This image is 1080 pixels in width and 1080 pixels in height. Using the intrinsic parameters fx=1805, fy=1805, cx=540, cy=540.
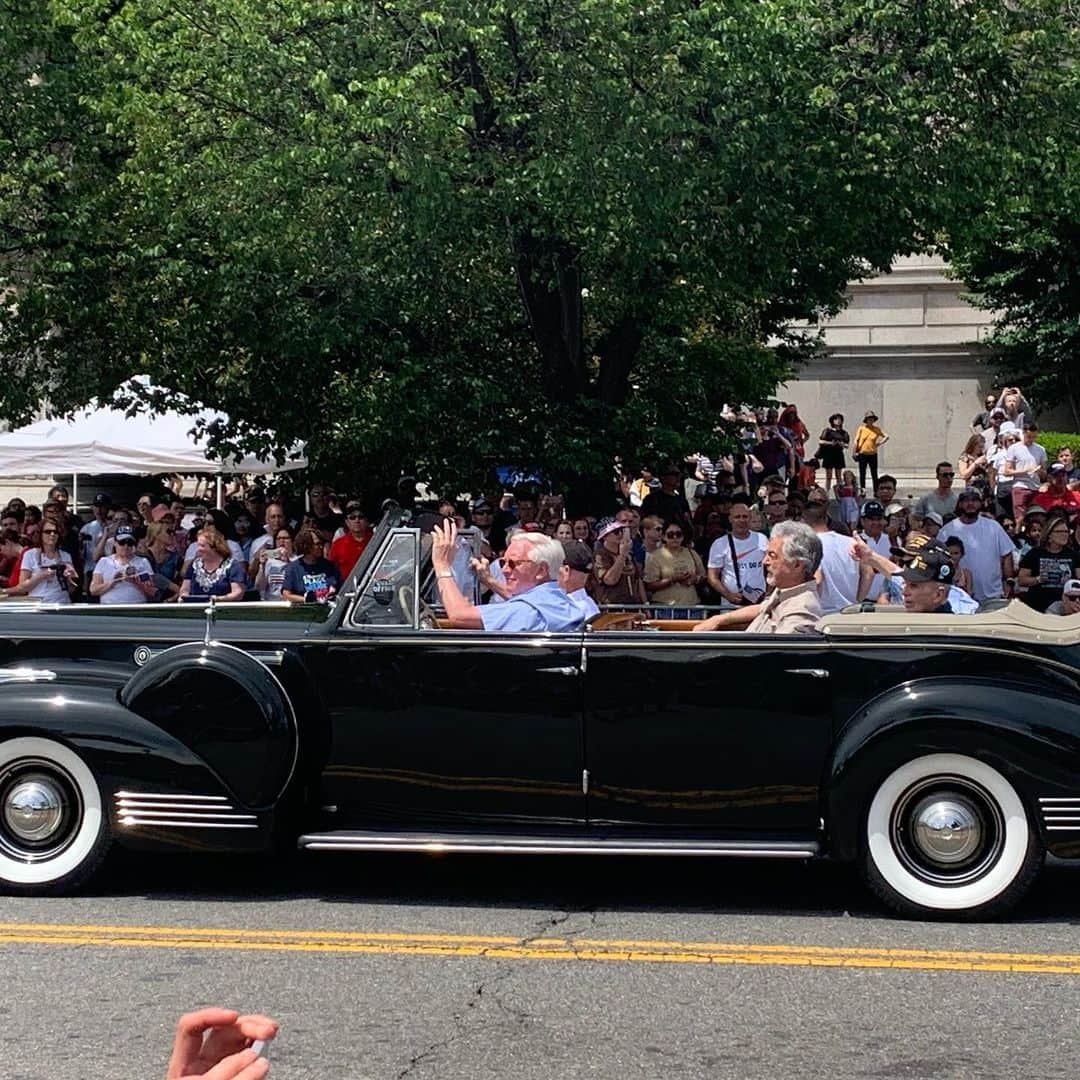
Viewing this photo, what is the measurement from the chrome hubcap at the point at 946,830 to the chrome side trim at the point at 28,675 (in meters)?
3.63

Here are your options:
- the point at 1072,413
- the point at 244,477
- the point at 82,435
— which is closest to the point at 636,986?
the point at 82,435

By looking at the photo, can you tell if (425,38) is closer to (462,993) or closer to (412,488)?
(412,488)

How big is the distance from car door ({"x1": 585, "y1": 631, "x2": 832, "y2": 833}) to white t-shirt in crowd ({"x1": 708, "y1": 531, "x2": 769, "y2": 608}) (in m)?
5.66

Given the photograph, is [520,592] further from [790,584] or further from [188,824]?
[188,824]

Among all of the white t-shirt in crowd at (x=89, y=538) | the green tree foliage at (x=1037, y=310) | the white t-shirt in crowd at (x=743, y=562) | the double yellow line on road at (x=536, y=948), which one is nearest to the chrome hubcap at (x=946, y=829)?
the double yellow line on road at (x=536, y=948)

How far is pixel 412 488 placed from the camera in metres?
→ 13.7

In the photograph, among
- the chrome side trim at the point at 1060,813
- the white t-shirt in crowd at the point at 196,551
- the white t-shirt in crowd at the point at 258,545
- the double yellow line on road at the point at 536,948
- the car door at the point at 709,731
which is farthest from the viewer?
the white t-shirt in crowd at the point at 258,545

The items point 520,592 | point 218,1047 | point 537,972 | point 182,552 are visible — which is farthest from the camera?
point 182,552

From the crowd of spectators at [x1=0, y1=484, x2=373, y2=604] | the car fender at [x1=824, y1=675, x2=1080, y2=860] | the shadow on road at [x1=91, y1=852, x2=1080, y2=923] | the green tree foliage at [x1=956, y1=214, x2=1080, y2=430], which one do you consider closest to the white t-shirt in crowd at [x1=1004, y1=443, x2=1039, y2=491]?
the green tree foliage at [x1=956, y1=214, x2=1080, y2=430]

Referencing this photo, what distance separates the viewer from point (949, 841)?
23.6 ft

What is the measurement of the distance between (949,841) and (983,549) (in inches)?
297

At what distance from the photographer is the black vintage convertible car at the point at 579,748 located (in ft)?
23.4

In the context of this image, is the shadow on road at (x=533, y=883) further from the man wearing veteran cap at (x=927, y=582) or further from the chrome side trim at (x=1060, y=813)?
the man wearing veteran cap at (x=927, y=582)

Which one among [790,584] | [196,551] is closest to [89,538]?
[196,551]
